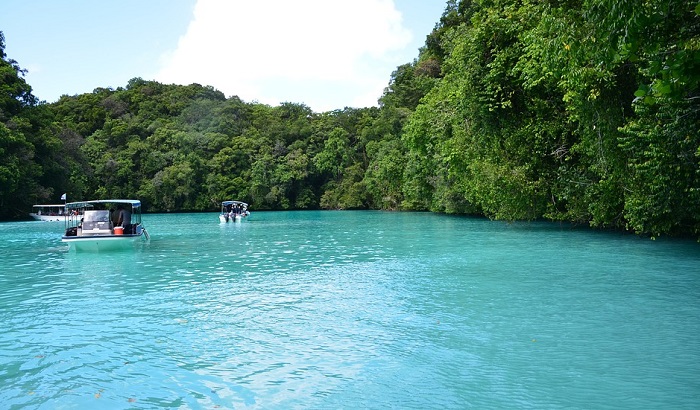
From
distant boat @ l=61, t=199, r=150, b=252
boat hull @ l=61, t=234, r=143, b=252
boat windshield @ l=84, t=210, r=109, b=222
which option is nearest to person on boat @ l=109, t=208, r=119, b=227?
distant boat @ l=61, t=199, r=150, b=252

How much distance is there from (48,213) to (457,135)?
42014mm

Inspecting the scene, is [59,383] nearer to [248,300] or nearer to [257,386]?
[257,386]

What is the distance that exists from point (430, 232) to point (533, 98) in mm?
10958

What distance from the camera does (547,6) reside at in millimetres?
12789

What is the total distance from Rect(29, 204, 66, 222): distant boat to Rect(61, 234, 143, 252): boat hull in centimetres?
3020

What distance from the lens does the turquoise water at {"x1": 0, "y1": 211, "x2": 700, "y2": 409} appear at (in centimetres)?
671

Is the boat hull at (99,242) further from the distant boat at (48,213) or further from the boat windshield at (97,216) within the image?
the distant boat at (48,213)

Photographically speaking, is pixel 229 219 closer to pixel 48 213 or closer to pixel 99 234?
pixel 48 213

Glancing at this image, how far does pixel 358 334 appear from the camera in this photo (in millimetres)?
9422

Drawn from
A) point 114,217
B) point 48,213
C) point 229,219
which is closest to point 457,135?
point 114,217

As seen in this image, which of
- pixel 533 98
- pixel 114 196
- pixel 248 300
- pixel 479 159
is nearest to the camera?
pixel 248 300

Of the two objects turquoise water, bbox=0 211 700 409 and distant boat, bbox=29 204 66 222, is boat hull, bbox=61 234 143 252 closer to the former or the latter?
turquoise water, bbox=0 211 700 409

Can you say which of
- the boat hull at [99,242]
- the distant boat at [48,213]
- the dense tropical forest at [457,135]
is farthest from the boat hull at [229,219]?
the boat hull at [99,242]

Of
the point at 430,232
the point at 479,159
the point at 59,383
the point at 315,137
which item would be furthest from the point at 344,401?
the point at 315,137
